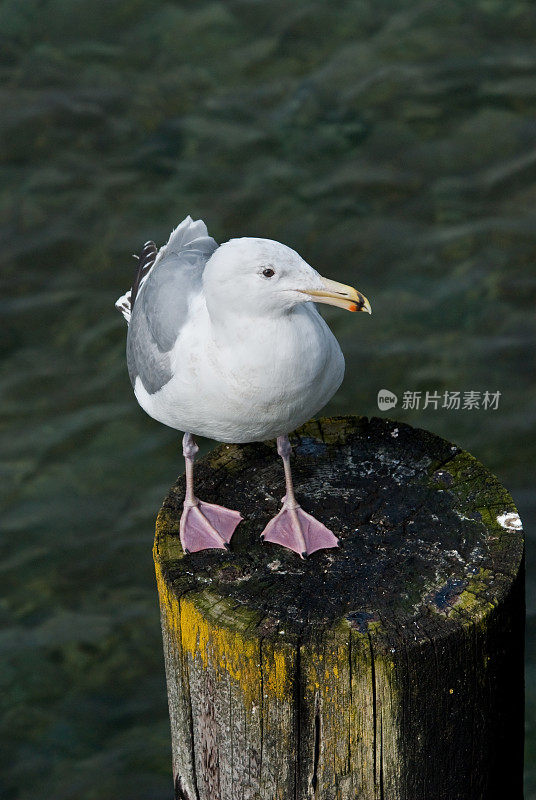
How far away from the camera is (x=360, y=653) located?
312cm

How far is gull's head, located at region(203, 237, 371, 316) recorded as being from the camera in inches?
131

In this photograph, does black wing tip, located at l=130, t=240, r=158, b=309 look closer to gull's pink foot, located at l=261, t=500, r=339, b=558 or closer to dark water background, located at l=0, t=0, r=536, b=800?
gull's pink foot, located at l=261, t=500, r=339, b=558

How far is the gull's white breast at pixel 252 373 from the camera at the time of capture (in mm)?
3447

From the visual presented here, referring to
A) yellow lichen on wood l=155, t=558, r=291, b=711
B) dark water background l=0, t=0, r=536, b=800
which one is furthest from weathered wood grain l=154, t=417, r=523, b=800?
dark water background l=0, t=0, r=536, b=800

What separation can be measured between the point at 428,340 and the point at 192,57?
321 cm

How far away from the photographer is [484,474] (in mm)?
3859

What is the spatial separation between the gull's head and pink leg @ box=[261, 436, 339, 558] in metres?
0.65

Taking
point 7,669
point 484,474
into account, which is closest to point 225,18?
point 7,669

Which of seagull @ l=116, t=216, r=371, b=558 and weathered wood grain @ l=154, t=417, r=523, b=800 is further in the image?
seagull @ l=116, t=216, r=371, b=558

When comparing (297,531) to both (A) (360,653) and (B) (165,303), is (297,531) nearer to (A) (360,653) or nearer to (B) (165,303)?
(A) (360,653)

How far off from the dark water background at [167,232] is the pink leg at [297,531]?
2177mm

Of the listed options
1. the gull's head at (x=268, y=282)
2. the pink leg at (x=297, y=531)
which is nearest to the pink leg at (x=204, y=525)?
the pink leg at (x=297, y=531)

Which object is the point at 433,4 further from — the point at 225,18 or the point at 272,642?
the point at 272,642

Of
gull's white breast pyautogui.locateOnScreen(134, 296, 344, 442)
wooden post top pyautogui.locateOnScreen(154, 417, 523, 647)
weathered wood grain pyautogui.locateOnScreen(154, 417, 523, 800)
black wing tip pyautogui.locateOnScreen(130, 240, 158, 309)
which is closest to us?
weathered wood grain pyautogui.locateOnScreen(154, 417, 523, 800)
